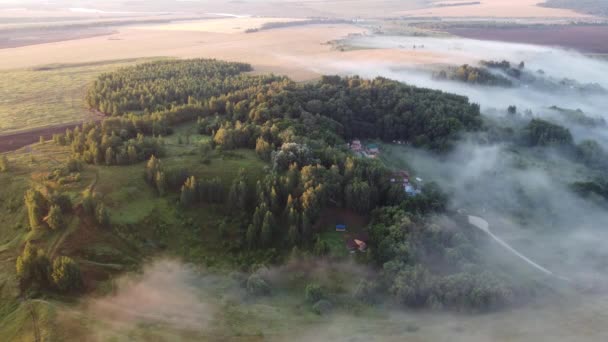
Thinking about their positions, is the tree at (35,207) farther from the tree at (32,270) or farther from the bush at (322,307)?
the bush at (322,307)

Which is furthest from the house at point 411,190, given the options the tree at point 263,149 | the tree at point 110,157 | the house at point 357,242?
the tree at point 110,157

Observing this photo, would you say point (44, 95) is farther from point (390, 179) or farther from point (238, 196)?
point (390, 179)

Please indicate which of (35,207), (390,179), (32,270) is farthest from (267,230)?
(35,207)

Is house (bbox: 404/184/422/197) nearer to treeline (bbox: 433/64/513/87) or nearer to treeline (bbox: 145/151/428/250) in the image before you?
treeline (bbox: 145/151/428/250)

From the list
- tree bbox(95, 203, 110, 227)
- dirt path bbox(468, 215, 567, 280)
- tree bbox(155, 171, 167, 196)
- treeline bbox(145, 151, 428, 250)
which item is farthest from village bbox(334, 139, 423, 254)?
tree bbox(95, 203, 110, 227)

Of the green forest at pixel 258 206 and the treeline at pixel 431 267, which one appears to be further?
the green forest at pixel 258 206
